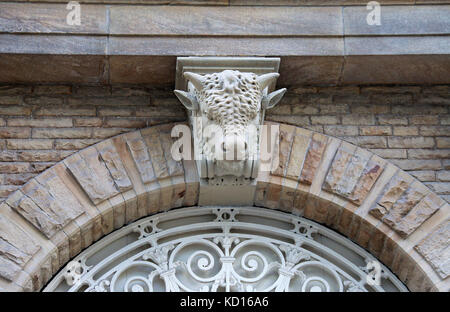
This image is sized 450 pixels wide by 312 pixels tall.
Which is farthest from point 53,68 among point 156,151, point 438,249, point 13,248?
point 438,249

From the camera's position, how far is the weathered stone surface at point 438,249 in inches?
214

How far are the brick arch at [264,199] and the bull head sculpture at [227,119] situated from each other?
0.33 meters

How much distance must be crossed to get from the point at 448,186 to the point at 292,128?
120 cm

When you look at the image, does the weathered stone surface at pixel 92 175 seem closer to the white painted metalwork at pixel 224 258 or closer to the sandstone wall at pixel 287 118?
the sandstone wall at pixel 287 118

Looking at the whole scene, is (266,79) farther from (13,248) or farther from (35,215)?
(13,248)

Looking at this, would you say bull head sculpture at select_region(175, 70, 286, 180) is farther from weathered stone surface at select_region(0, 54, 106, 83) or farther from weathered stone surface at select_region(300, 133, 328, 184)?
weathered stone surface at select_region(0, 54, 106, 83)

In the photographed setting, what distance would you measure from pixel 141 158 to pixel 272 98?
1029mm

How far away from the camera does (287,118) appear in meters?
6.12

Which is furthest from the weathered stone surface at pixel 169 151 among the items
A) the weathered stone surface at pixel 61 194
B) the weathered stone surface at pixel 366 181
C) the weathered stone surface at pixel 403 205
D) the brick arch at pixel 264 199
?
the weathered stone surface at pixel 403 205

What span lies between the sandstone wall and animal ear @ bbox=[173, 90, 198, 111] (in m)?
0.30

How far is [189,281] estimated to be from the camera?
5688 mm

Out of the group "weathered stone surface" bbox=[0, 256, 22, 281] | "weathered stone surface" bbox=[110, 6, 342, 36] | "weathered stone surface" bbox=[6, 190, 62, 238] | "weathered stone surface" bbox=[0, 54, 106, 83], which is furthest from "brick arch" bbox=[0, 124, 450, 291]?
"weathered stone surface" bbox=[110, 6, 342, 36]

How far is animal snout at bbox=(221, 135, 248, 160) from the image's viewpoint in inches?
209
